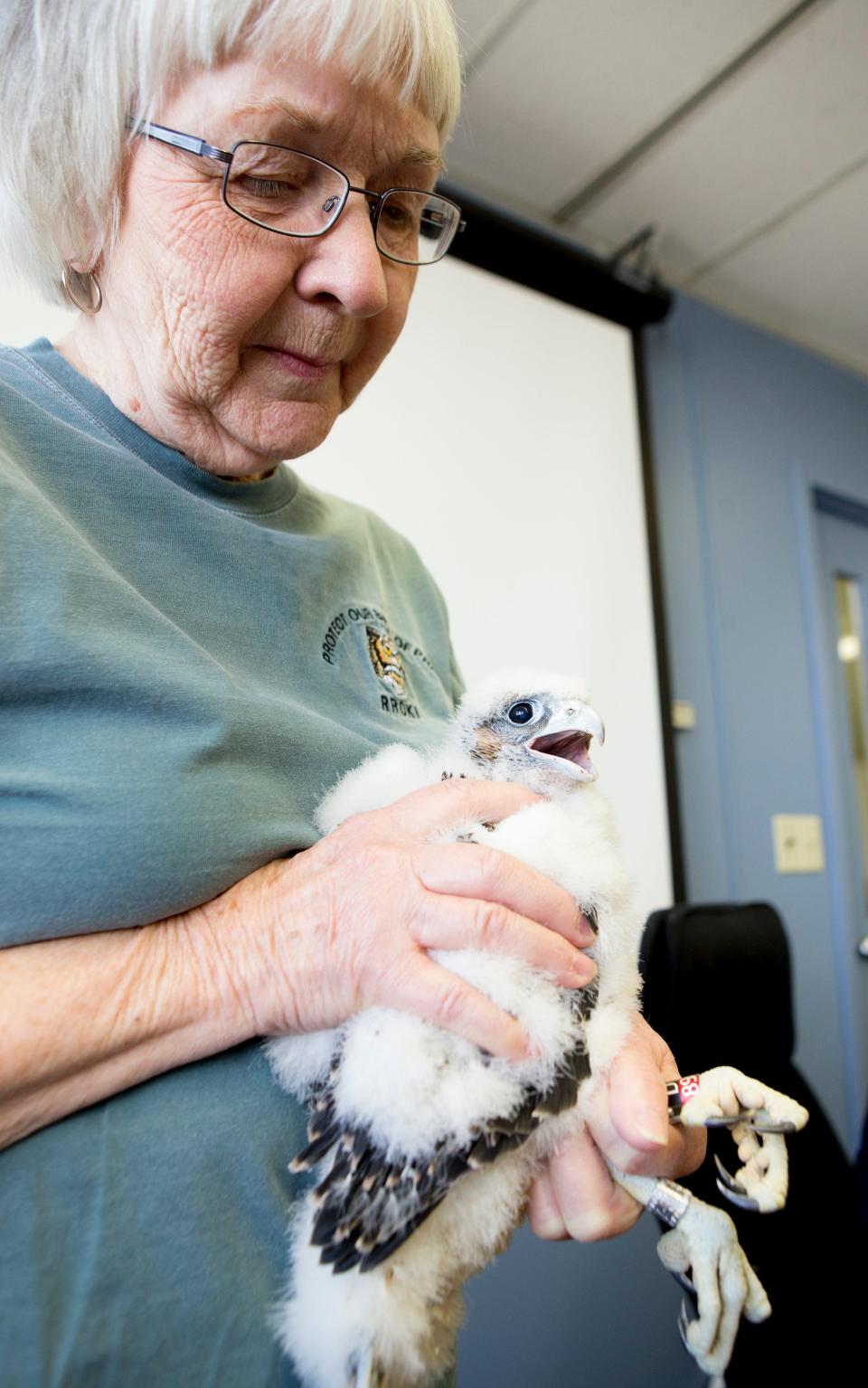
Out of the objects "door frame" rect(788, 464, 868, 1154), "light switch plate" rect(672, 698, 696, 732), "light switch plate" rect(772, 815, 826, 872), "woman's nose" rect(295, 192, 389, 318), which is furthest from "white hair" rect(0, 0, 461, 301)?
"door frame" rect(788, 464, 868, 1154)

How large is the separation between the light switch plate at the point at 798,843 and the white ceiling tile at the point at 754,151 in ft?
7.43

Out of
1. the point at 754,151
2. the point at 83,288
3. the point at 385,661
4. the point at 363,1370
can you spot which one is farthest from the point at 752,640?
the point at 363,1370

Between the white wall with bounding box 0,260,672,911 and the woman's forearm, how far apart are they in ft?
5.36

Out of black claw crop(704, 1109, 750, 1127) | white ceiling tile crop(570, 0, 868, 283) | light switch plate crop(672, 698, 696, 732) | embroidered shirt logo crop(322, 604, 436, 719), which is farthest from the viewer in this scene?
light switch plate crop(672, 698, 696, 732)

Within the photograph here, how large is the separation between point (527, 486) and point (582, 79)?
1179 millimetres

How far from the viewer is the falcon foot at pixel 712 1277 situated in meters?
0.70

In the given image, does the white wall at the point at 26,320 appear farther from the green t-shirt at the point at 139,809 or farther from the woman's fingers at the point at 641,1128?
the woman's fingers at the point at 641,1128

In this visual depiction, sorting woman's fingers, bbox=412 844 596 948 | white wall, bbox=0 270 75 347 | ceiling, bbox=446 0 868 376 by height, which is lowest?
woman's fingers, bbox=412 844 596 948

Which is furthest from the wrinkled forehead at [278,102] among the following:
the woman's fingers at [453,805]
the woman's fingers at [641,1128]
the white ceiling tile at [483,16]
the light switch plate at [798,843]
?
the light switch plate at [798,843]

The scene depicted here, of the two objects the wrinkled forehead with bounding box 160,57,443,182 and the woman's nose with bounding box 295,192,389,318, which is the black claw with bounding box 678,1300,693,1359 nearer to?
the woman's nose with bounding box 295,192,389,318

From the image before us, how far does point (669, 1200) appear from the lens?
709 millimetres

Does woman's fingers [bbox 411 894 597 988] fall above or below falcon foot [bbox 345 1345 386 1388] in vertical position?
above

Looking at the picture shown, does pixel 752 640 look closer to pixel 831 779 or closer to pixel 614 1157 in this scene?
pixel 831 779

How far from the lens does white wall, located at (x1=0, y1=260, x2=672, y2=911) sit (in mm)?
2326
